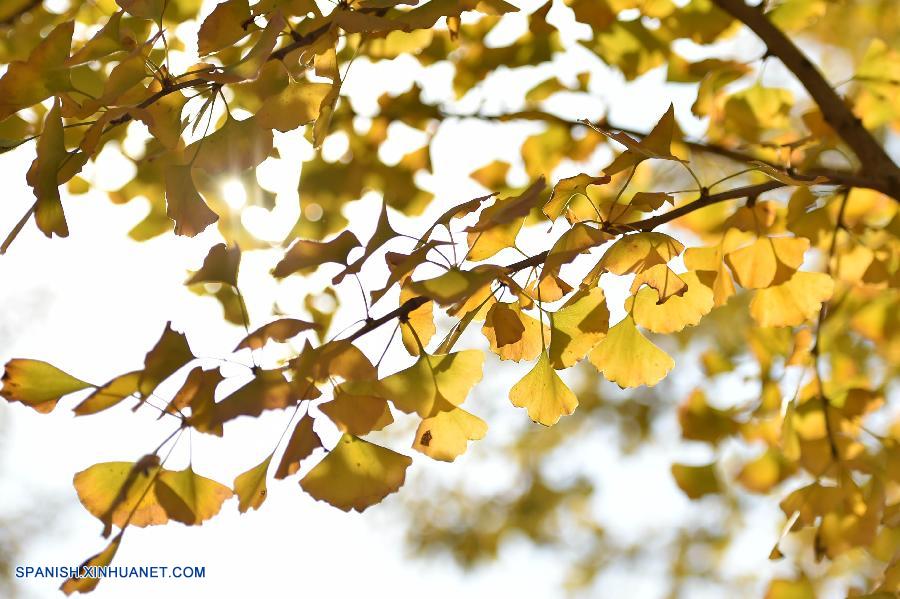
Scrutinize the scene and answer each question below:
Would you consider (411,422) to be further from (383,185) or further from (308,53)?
(308,53)

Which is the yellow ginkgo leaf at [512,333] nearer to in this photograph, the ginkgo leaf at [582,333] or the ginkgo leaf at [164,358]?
the ginkgo leaf at [582,333]

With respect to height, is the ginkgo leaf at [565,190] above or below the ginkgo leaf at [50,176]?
below

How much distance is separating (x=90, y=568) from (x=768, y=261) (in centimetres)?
49

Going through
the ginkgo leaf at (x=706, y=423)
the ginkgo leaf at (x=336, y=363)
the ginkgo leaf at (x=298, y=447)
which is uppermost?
the ginkgo leaf at (x=336, y=363)

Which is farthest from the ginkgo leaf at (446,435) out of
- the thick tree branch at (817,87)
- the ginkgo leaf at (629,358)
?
the thick tree branch at (817,87)

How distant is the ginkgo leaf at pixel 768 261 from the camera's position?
1.97 ft

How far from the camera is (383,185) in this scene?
1050mm

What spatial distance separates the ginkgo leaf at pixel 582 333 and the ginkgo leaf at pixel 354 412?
13cm

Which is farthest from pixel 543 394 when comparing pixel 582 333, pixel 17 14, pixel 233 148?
pixel 17 14

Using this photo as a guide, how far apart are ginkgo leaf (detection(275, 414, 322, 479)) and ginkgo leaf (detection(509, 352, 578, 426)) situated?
0.16 m

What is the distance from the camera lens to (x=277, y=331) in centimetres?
44

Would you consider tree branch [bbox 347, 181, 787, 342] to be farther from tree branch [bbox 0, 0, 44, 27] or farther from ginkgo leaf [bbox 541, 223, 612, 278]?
tree branch [bbox 0, 0, 44, 27]

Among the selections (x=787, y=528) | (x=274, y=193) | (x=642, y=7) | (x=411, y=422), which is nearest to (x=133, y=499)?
(x=274, y=193)

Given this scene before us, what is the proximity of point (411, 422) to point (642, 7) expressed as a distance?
Answer: 1.47 m
